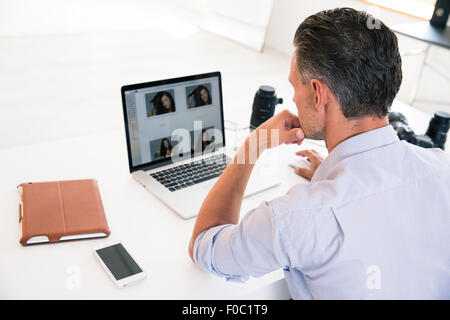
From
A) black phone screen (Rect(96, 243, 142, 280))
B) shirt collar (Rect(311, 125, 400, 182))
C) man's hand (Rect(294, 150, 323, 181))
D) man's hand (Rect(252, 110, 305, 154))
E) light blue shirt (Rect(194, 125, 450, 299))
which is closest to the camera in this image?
light blue shirt (Rect(194, 125, 450, 299))

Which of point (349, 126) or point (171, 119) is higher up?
point (349, 126)

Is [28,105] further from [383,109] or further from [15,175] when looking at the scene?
[383,109]

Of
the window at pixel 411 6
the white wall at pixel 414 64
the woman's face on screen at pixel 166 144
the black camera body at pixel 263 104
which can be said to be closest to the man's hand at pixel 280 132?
the woman's face on screen at pixel 166 144

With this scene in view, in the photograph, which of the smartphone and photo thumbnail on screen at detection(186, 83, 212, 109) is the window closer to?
photo thumbnail on screen at detection(186, 83, 212, 109)

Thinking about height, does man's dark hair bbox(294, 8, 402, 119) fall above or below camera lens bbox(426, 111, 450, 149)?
above

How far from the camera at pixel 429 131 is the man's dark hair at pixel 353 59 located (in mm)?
893

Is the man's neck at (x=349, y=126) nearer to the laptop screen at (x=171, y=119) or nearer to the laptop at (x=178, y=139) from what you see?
the laptop at (x=178, y=139)

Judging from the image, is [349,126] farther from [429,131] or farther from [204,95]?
[429,131]

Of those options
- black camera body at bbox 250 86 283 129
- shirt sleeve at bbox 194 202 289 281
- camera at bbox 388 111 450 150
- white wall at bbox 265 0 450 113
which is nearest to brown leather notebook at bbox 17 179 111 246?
shirt sleeve at bbox 194 202 289 281

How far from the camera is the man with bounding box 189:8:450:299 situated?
1055 mm

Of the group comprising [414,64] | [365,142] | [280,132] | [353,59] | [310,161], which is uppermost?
[353,59]

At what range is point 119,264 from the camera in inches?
51.4

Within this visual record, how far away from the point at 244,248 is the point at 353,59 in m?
0.47

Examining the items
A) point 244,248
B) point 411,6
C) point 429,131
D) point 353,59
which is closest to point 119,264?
point 244,248
